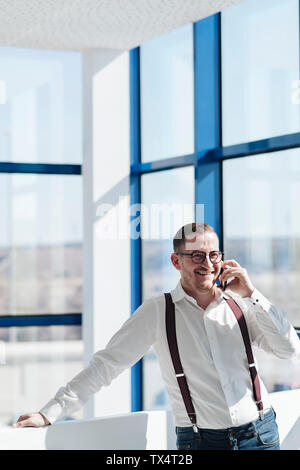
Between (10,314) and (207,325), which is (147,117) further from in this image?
(207,325)

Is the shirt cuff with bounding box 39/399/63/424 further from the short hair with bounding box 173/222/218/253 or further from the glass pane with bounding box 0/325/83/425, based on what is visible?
the glass pane with bounding box 0/325/83/425

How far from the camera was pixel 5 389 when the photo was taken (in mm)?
4527

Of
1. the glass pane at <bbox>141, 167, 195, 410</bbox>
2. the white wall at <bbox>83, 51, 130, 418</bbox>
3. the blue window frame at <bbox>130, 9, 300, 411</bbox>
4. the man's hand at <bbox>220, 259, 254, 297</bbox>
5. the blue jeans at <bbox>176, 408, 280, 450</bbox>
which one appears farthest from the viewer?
the white wall at <bbox>83, 51, 130, 418</bbox>

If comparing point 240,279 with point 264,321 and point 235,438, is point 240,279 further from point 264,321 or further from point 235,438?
point 235,438

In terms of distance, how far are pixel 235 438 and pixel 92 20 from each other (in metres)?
2.60

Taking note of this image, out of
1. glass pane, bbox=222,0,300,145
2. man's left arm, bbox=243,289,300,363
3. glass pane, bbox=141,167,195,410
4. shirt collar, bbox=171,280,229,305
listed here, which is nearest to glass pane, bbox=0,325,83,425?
glass pane, bbox=141,167,195,410

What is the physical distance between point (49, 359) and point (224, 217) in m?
1.74

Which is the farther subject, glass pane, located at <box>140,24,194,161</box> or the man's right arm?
glass pane, located at <box>140,24,194,161</box>

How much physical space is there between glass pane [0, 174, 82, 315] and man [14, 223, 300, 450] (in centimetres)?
245

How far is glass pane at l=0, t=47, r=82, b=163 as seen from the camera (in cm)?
449

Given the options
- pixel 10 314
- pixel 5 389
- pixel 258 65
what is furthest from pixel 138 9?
pixel 5 389

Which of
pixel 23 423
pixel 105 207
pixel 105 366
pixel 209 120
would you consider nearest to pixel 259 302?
pixel 105 366

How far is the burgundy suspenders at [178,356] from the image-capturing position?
2105mm

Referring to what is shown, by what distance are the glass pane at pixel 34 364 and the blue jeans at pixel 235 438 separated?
2.62m
